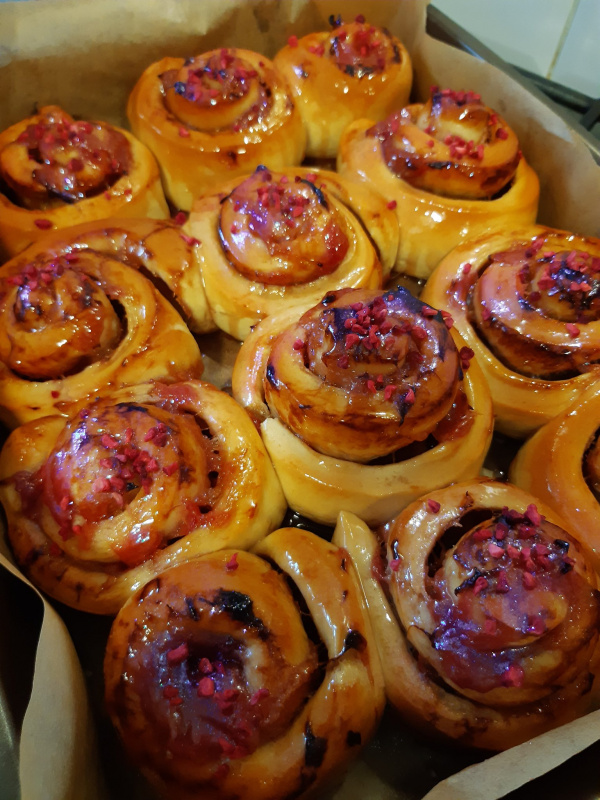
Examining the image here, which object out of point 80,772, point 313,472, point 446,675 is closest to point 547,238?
point 313,472

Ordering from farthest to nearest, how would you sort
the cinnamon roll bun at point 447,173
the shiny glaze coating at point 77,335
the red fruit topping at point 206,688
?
1. the cinnamon roll bun at point 447,173
2. the shiny glaze coating at point 77,335
3. the red fruit topping at point 206,688

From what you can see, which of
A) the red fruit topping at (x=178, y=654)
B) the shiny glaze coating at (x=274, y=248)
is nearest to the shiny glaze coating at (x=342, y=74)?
the shiny glaze coating at (x=274, y=248)

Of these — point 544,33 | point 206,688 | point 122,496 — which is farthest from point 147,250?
point 544,33

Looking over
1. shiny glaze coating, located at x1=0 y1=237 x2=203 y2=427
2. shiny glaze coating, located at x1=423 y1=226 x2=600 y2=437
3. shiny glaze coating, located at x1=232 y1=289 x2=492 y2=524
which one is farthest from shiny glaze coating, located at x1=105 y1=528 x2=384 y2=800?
shiny glaze coating, located at x1=423 y1=226 x2=600 y2=437

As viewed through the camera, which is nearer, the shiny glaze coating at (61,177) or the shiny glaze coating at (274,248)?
the shiny glaze coating at (274,248)

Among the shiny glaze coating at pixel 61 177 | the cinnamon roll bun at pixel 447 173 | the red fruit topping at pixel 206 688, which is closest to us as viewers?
the red fruit topping at pixel 206 688

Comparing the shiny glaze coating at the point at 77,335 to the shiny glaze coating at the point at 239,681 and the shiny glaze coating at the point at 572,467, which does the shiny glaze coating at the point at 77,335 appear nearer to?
the shiny glaze coating at the point at 239,681
